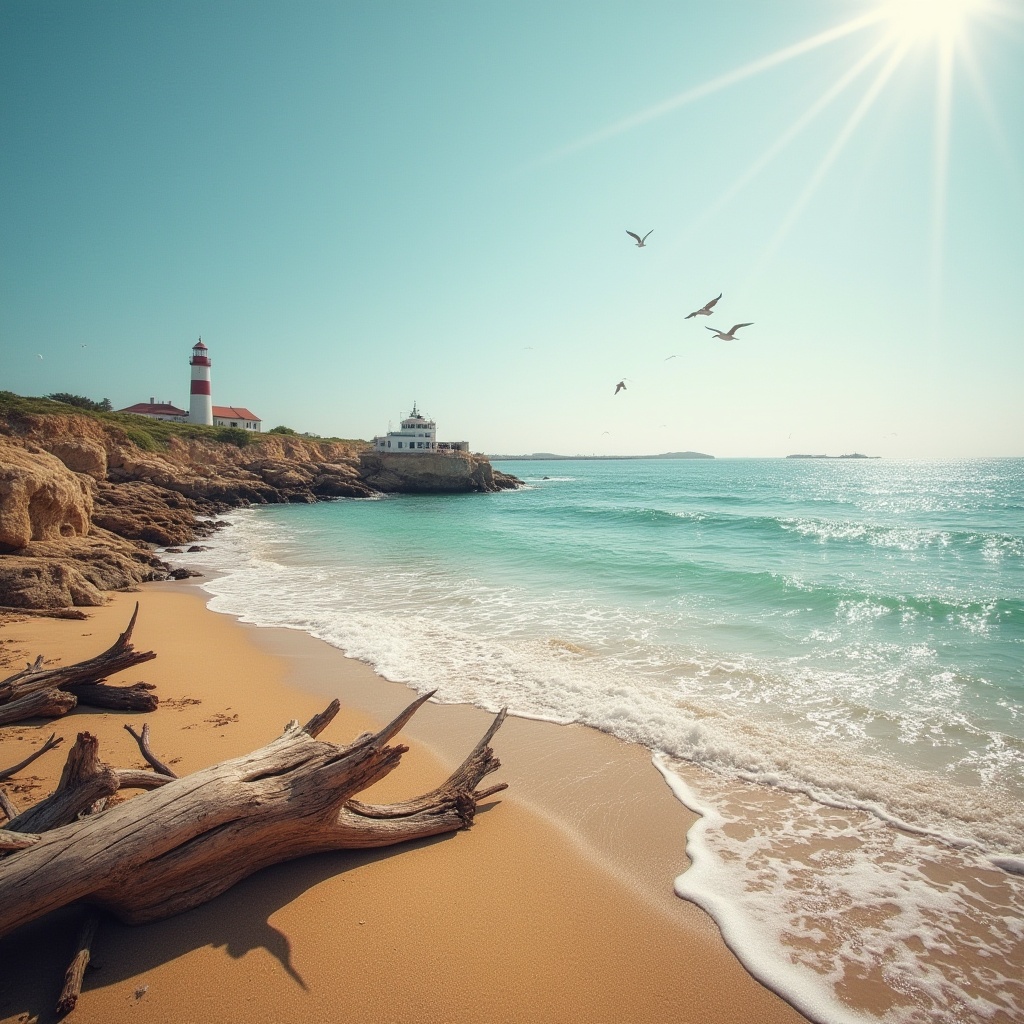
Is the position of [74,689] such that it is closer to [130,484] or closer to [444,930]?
[444,930]

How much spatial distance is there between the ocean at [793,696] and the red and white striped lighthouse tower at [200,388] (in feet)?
175

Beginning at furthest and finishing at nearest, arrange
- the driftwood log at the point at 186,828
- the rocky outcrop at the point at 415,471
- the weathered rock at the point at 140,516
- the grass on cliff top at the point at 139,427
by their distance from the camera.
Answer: the rocky outcrop at the point at 415,471 → the grass on cliff top at the point at 139,427 → the weathered rock at the point at 140,516 → the driftwood log at the point at 186,828

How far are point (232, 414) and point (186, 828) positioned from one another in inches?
3336

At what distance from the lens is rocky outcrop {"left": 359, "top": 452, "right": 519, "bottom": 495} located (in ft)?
186

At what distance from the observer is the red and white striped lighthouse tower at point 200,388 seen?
6334cm

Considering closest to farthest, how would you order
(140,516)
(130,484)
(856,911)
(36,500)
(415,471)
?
(856,911), (36,500), (140,516), (130,484), (415,471)

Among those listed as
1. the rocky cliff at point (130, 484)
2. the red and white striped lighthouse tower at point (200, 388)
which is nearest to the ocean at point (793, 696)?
the rocky cliff at point (130, 484)

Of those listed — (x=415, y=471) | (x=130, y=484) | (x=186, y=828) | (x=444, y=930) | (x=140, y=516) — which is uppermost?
(x=415, y=471)

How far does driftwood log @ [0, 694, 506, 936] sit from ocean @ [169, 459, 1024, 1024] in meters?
2.42

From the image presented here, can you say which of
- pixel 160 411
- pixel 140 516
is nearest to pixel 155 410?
pixel 160 411

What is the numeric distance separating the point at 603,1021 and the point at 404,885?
145cm

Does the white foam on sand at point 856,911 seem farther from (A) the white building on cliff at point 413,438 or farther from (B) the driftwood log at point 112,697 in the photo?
(A) the white building on cliff at point 413,438

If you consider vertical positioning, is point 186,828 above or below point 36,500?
below

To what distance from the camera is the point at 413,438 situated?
200ft
